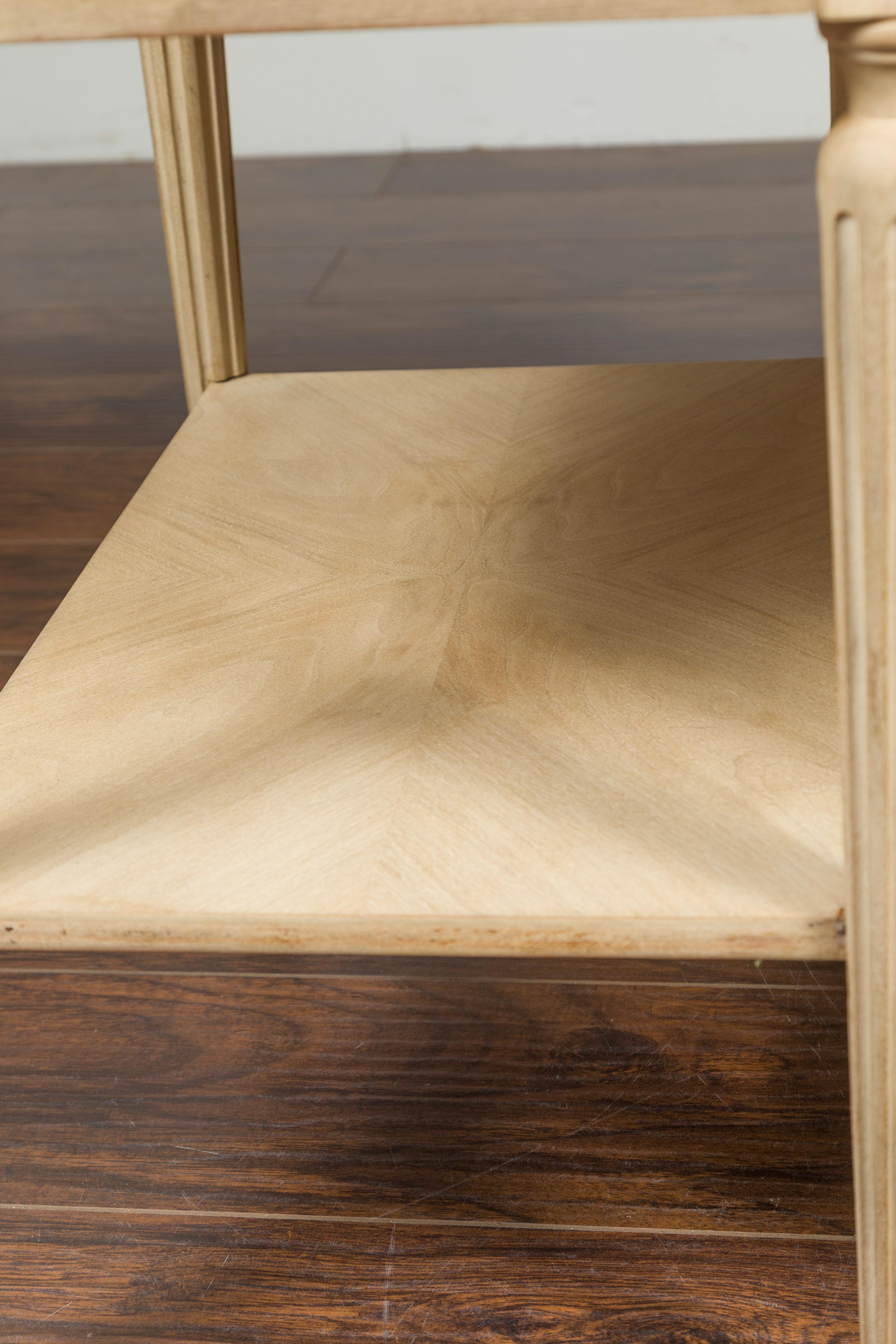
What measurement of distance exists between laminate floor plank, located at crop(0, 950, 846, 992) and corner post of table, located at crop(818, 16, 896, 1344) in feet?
1.02

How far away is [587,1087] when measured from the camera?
0.62m

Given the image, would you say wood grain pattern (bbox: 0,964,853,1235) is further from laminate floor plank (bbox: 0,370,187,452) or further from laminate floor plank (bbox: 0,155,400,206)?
laminate floor plank (bbox: 0,155,400,206)

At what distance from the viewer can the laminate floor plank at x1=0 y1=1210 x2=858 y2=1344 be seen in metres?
0.52

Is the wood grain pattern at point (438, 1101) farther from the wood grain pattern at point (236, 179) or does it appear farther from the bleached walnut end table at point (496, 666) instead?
the wood grain pattern at point (236, 179)

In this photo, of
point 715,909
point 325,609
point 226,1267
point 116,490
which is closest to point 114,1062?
point 226,1267

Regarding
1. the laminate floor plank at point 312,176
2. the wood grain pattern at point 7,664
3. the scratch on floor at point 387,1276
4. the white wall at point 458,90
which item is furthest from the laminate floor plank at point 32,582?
the white wall at point 458,90

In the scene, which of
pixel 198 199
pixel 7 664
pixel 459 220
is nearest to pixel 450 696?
pixel 198 199

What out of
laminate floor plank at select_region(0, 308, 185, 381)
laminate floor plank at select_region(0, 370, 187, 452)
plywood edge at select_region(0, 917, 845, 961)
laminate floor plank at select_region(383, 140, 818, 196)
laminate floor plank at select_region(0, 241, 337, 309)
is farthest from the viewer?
laminate floor plank at select_region(383, 140, 818, 196)

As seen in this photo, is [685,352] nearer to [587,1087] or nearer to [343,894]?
[587,1087]

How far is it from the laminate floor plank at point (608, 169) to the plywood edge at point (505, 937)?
1.72 m

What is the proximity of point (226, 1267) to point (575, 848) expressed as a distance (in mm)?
278

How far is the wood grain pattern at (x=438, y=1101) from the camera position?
57cm

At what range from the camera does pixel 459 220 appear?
1.87 metres

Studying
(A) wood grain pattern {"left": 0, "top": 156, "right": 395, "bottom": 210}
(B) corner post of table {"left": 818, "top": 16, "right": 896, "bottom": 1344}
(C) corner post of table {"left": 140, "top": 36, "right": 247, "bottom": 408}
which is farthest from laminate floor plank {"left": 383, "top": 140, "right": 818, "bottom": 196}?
(B) corner post of table {"left": 818, "top": 16, "right": 896, "bottom": 1344}
